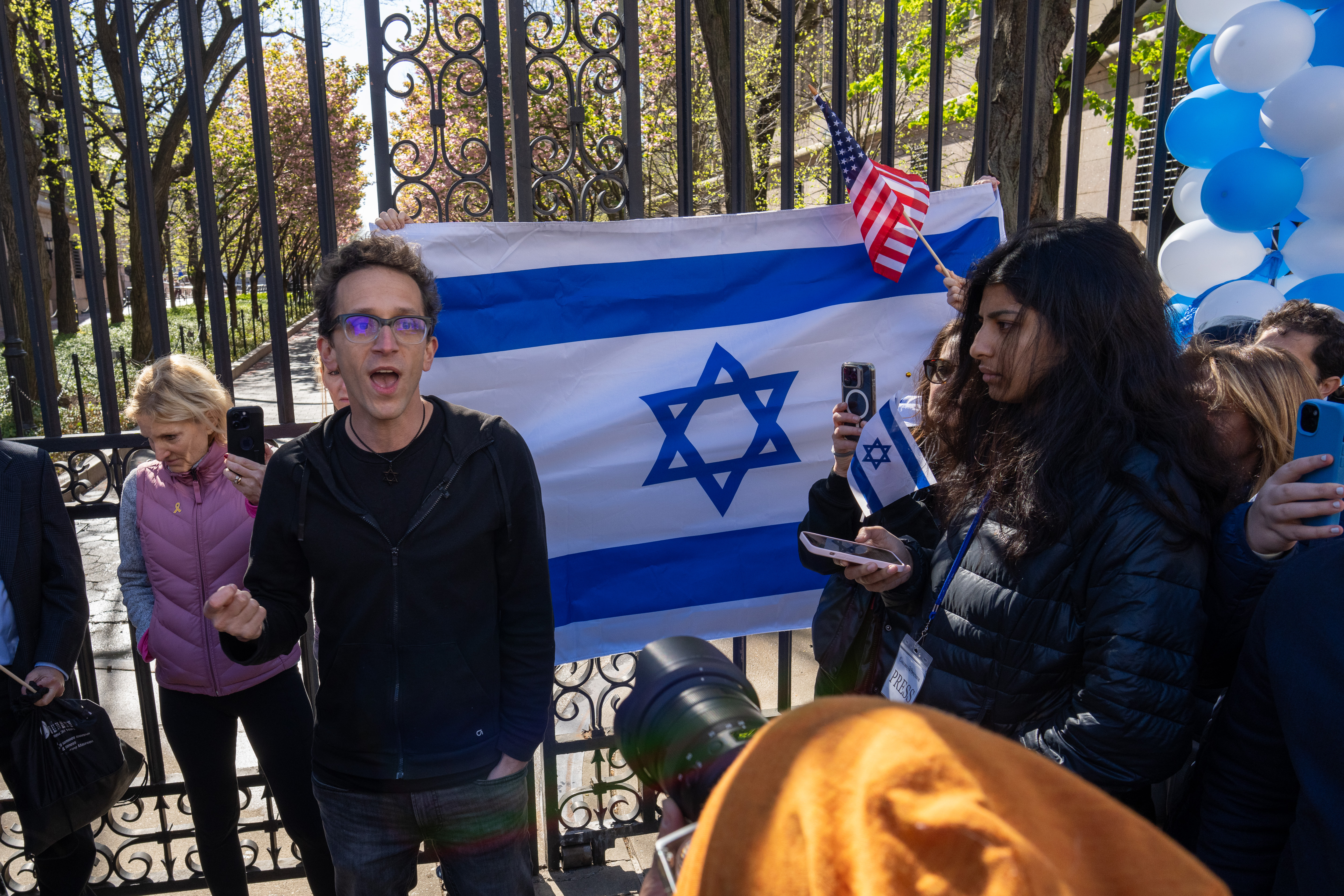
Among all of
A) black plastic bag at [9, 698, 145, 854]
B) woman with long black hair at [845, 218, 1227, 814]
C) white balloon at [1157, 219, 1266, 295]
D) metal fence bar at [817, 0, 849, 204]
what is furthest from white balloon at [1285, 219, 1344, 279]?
black plastic bag at [9, 698, 145, 854]

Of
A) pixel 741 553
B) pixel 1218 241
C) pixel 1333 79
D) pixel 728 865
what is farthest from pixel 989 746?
pixel 1218 241

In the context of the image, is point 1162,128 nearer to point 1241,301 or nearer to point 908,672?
point 1241,301

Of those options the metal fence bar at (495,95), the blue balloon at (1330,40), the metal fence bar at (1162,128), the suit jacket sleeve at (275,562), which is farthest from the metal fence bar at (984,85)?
the suit jacket sleeve at (275,562)

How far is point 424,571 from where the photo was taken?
2.10 metres

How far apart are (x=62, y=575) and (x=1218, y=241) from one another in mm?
4569

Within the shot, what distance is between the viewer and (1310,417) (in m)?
1.73

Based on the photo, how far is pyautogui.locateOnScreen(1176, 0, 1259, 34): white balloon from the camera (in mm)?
3379

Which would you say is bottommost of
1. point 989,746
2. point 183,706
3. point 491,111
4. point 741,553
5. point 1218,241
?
point 183,706

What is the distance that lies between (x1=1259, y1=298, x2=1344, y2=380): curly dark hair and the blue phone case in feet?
3.90

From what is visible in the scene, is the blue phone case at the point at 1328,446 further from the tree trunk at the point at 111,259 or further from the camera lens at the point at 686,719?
the tree trunk at the point at 111,259

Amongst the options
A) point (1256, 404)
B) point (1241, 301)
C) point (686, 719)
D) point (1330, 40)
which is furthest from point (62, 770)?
point (1330, 40)

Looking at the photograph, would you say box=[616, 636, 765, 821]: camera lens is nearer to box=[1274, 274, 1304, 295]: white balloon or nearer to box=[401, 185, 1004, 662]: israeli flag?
box=[401, 185, 1004, 662]: israeli flag

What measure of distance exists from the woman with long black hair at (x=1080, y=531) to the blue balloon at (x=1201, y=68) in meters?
2.49

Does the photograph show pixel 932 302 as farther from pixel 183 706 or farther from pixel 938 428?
pixel 183 706
